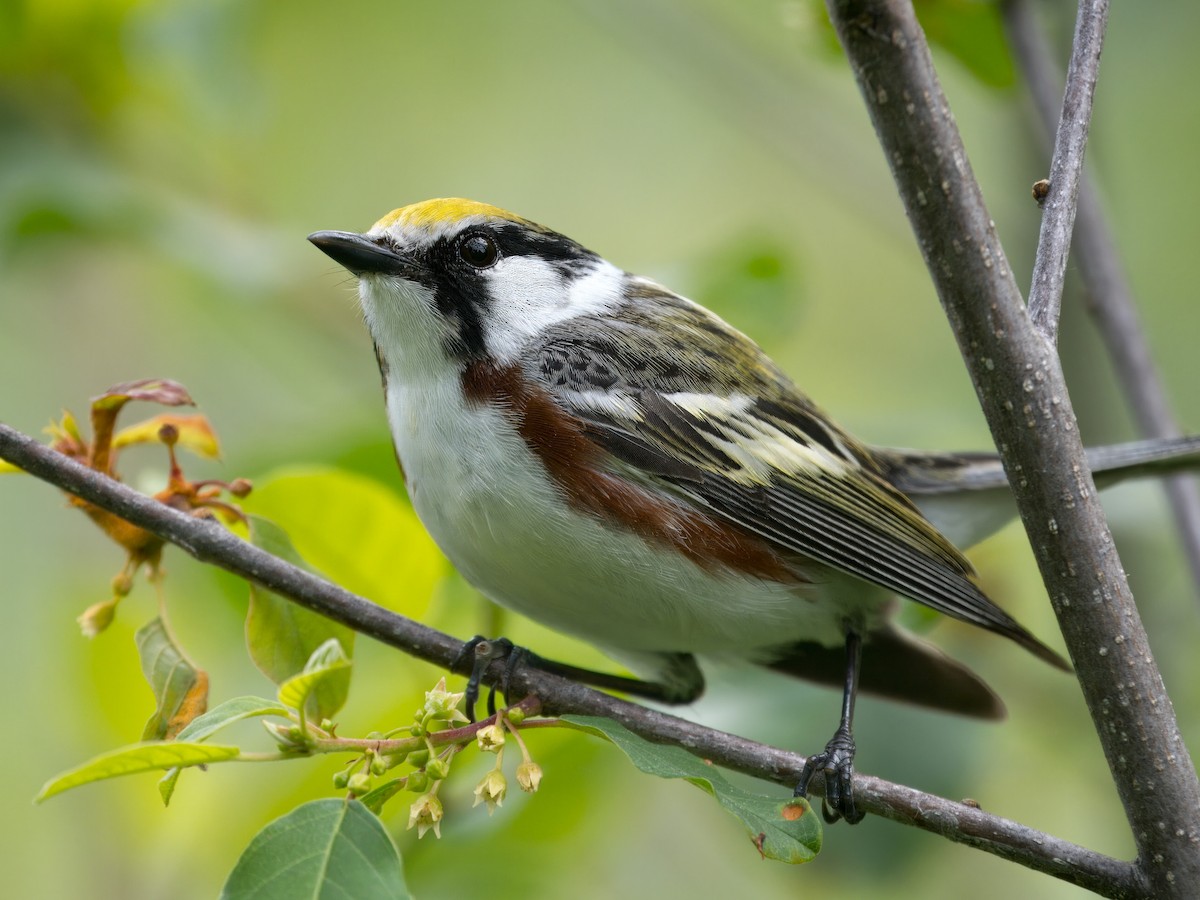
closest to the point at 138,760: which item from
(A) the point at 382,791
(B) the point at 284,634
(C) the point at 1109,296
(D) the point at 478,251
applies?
(A) the point at 382,791

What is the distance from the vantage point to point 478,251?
136 inches

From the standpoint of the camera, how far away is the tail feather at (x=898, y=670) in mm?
3514

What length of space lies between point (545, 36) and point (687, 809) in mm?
5191

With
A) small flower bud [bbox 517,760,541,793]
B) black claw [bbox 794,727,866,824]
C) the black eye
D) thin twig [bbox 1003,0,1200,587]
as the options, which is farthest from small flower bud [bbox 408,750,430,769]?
thin twig [bbox 1003,0,1200,587]

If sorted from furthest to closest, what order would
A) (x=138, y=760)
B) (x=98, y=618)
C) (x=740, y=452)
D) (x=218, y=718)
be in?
(x=740, y=452) < (x=98, y=618) < (x=218, y=718) < (x=138, y=760)

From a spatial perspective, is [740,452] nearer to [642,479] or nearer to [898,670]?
[642,479]

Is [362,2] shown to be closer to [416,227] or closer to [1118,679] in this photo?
[416,227]

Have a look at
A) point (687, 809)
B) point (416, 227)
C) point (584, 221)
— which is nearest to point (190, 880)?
point (416, 227)

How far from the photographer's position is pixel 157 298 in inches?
218

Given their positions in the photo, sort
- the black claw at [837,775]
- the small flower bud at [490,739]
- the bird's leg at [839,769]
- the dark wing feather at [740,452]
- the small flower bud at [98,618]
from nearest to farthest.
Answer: the small flower bud at [490,739] → the small flower bud at [98,618] → the bird's leg at [839,769] → the black claw at [837,775] → the dark wing feather at [740,452]

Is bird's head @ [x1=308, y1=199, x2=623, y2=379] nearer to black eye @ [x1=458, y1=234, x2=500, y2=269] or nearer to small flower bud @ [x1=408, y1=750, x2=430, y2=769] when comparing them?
black eye @ [x1=458, y1=234, x2=500, y2=269]

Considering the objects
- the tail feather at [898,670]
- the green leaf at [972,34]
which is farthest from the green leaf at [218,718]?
the green leaf at [972,34]

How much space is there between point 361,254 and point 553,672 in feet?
3.76

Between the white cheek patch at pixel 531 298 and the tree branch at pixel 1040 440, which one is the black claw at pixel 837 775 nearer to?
the tree branch at pixel 1040 440
